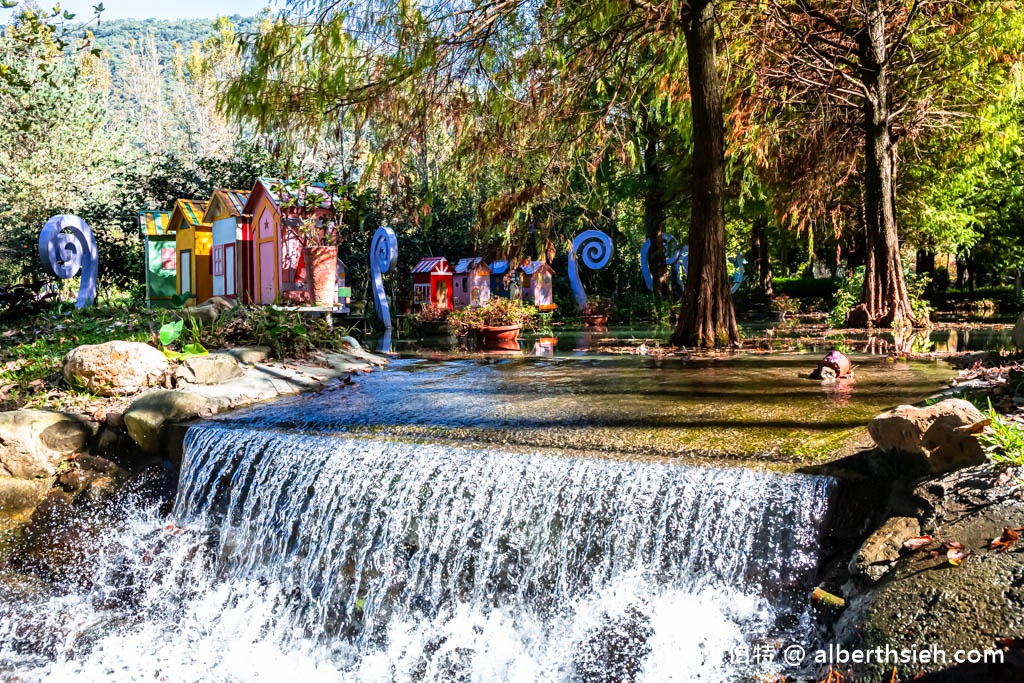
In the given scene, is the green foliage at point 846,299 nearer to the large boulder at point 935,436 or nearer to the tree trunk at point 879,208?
the tree trunk at point 879,208

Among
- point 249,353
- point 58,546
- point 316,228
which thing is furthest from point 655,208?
point 58,546

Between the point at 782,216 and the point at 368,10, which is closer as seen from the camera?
the point at 368,10

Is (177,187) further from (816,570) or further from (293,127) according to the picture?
(816,570)

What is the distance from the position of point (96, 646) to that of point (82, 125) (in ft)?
126

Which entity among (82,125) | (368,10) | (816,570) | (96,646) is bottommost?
(96,646)

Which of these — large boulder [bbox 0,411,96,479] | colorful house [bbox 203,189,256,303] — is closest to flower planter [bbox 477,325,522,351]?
colorful house [bbox 203,189,256,303]

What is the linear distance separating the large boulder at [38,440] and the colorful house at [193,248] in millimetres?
16756

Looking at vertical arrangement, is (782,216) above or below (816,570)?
above

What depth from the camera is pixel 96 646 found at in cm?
497

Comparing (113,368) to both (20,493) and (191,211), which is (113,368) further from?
(191,211)

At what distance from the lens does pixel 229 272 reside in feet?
71.2

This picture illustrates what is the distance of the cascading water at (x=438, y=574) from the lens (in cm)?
408

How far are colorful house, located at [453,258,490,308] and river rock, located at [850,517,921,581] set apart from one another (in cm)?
2357

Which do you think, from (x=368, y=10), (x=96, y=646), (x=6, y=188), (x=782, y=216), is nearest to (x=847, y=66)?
(x=782, y=216)
